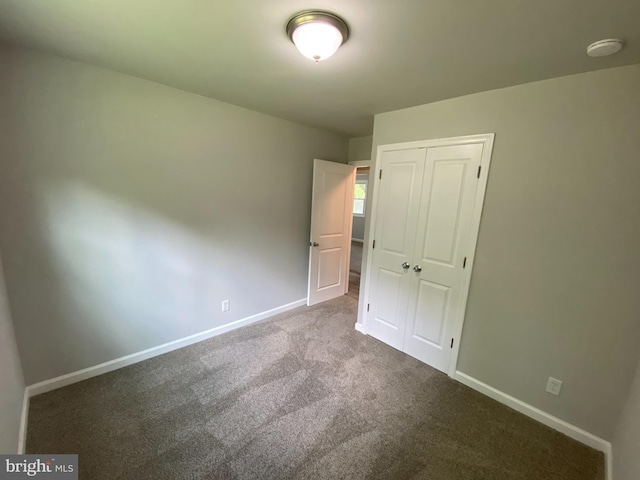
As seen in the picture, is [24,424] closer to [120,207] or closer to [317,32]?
[120,207]

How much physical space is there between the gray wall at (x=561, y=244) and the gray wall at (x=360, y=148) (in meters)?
1.52

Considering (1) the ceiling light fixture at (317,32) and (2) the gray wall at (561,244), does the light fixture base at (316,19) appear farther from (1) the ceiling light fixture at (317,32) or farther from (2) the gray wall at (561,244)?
(2) the gray wall at (561,244)

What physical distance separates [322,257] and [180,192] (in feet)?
6.41

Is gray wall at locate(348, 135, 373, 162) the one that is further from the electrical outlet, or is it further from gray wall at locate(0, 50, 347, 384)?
the electrical outlet

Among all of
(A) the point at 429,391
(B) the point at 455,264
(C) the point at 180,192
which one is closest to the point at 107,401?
(C) the point at 180,192

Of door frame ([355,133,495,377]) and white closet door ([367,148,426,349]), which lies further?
white closet door ([367,148,426,349])

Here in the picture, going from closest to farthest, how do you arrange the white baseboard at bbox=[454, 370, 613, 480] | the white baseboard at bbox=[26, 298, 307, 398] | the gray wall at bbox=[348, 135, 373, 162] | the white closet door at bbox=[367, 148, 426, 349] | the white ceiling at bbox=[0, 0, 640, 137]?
1. the white ceiling at bbox=[0, 0, 640, 137]
2. the white baseboard at bbox=[454, 370, 613, 480]
3. the white baseboard at bbox=[26, 298, 307, 398]
4. the white closet door at bbox=[367, 148, 426, 349]
5. the gray wall at bbox=[348, 135, 373, 162]

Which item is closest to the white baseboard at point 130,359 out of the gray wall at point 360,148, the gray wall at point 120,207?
the gray wall at point 120,207

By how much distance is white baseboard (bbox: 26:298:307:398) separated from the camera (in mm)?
1903

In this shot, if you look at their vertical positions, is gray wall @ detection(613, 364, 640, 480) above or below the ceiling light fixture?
below

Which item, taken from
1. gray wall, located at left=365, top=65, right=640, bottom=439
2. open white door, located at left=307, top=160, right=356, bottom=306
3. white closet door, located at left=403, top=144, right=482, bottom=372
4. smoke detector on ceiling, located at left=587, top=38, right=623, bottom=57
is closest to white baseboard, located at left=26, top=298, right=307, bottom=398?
open white door, located at left=307, top=160, right=356, bottom=306

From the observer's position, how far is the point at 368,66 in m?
1.64

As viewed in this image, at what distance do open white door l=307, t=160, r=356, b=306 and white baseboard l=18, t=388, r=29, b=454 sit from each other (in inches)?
103
